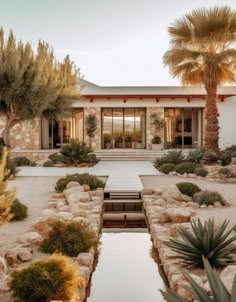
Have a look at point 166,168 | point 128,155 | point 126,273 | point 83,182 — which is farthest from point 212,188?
point 128,155

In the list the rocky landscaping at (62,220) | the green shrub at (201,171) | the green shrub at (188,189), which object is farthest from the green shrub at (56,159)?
the green shrub at (188,189)

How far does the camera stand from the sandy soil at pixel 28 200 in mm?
8156

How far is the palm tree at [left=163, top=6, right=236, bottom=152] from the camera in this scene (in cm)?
1984

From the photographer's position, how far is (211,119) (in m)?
21.5

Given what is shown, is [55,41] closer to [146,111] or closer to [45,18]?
[45,18]

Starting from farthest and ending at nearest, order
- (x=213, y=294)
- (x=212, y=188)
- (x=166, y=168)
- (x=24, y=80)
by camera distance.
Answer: (x=24, y=80) → (x=166, y=168) → (x=212, y=188) → (x=213, y=294)

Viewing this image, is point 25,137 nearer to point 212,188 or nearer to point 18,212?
point 212,188

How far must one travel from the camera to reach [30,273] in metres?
5.37

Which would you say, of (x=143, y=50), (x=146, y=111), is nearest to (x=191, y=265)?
(x=143, y=50)

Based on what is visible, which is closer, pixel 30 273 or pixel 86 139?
pixel 30 273

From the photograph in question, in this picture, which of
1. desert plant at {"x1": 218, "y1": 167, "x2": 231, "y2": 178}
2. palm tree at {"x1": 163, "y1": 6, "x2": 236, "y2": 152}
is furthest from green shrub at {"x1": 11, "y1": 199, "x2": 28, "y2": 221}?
palm tree at {"x1": 163, "y1": 6, "x2": 236, "y2": 152}

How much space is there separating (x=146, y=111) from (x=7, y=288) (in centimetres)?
2381

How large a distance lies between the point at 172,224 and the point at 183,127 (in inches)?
863

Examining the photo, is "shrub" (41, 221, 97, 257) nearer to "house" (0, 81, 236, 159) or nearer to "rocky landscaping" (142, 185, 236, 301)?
"rocky landscaping" (142, 185, 236, 301)
